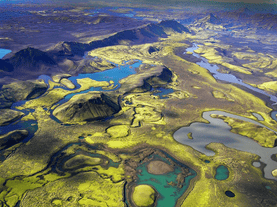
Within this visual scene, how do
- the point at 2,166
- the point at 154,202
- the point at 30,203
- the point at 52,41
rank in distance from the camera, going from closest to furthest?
the point at 30,203
the point at 154,202
the point at 2,166
the point at 52,41

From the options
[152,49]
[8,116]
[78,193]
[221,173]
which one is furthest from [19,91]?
[152,49]

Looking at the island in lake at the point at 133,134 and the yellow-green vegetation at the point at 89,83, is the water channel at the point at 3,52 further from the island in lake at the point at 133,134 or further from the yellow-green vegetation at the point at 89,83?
the yellow-green vegetation at the point at 89,83

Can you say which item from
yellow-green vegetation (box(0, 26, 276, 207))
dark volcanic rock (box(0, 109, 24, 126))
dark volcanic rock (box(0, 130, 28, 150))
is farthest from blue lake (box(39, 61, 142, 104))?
dark volcanic rock (box(0, 130, 28, 150))

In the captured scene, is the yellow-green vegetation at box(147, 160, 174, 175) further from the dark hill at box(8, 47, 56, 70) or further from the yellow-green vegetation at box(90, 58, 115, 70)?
the dark hill at box(8, 47, 56, 70)

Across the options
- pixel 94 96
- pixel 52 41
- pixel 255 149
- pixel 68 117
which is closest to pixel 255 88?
pixel 255 149

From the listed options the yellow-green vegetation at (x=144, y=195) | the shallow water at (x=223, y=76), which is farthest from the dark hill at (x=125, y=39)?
the yellow-green vegetation at (x=144, y=195)

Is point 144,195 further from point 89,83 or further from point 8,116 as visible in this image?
point 89,83

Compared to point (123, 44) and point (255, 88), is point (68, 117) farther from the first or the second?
point (123, 44)

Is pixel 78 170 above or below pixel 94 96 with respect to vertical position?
below
